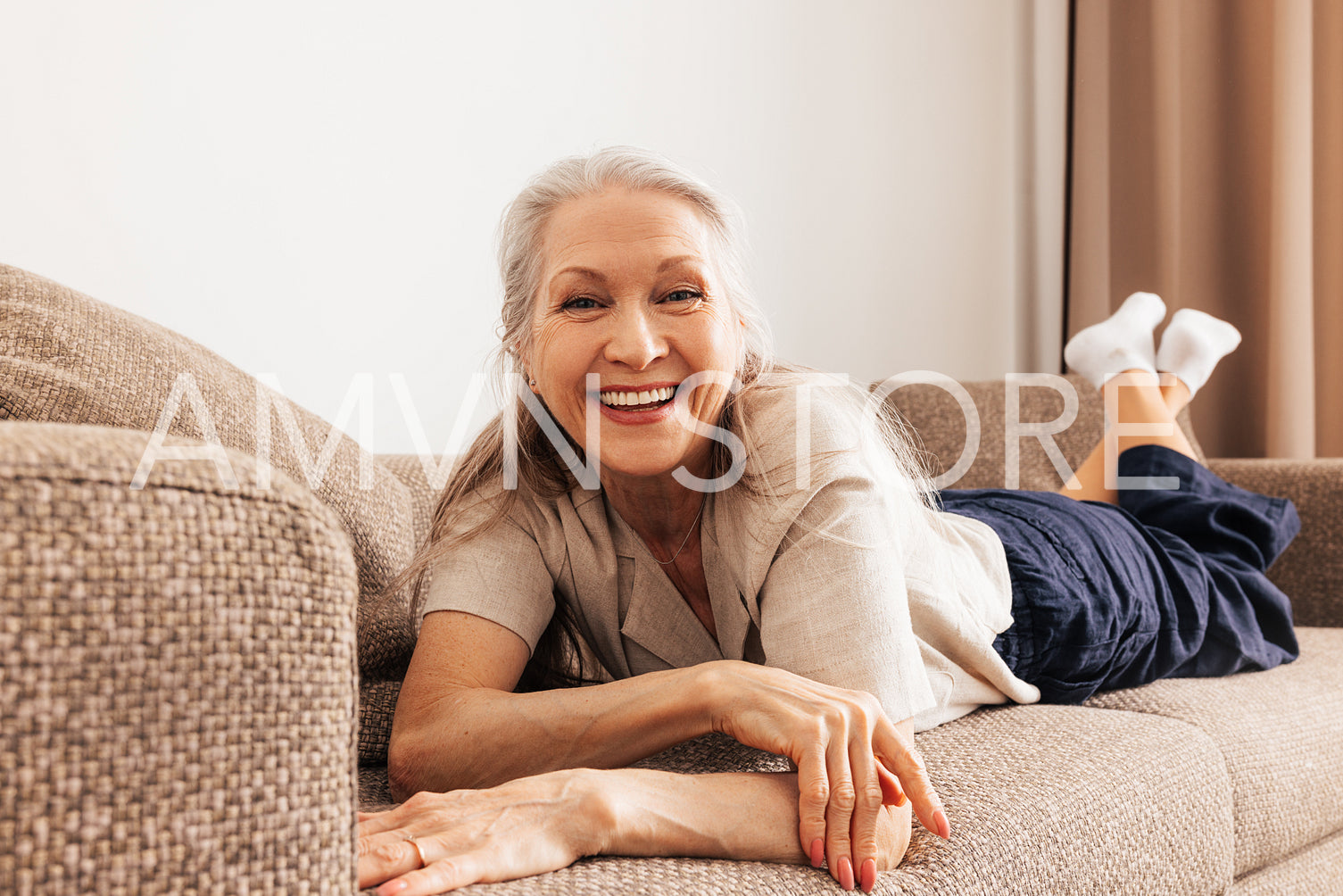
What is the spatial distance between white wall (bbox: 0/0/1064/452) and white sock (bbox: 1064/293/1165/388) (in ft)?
2.33

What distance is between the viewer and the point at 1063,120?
3135mm

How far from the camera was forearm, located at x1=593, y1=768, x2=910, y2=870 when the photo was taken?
695mm

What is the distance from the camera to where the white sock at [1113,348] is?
2.07 metres

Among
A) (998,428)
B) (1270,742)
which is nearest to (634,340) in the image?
(1270,742)

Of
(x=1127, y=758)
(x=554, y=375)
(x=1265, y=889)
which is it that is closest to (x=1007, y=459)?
(x=1265, y=889)

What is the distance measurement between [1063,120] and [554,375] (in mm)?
2590

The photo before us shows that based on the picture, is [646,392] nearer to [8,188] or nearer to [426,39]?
[8,188]

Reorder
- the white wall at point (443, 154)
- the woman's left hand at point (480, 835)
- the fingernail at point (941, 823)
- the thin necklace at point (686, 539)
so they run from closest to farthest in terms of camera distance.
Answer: the woman's left hand at point (480, 835) → the fingernail at point (941, 823) → the thin necklace at point (686, 539) → the white wall at point (443, 154)

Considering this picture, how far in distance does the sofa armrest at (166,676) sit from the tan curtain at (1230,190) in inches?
105

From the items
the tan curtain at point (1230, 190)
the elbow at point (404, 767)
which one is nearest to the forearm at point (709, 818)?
the elbow at point (404, 767)

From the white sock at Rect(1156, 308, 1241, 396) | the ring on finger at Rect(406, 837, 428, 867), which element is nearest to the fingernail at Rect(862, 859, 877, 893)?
the ring on finger at Rect(406, 837, 428, 867)

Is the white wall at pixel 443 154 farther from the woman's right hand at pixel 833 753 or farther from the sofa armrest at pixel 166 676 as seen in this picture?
the sofa armrest at pixel 166 676

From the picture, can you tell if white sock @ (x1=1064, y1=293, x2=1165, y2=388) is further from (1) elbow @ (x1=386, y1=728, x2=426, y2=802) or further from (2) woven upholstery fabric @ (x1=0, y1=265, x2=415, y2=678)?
(1) elbow @ (x1=386, y1=728, x2=426, y2=802)

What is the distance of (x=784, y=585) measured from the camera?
0.90m
